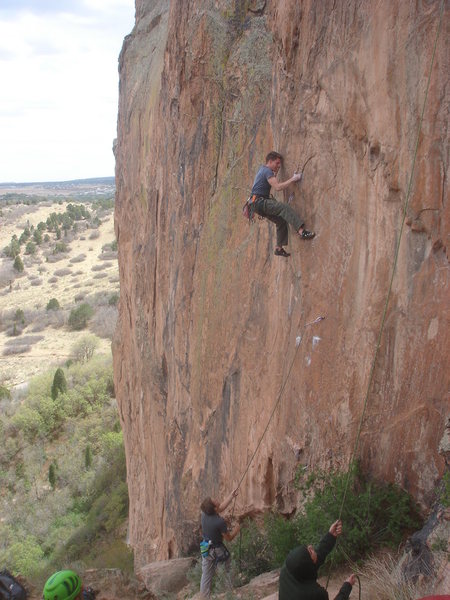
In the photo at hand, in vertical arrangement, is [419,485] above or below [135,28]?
below

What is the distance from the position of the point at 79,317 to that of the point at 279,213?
124 feet

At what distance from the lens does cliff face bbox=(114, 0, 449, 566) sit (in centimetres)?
529

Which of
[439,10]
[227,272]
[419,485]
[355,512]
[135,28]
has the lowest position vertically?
[355,512]

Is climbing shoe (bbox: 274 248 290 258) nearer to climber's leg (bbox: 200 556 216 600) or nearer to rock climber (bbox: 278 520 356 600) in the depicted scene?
rock climber (bbox: 278 520 356 600)

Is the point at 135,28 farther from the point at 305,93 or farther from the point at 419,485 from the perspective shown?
the point at 419,485

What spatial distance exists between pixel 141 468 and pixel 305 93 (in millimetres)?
9773

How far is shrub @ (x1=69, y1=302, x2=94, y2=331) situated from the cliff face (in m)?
31.3

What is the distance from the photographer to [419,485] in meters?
5.43

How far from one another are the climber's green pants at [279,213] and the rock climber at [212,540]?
3.42 m

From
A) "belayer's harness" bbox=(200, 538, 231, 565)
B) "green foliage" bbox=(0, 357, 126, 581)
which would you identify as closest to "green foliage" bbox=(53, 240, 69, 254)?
"green foliage" bbox=(0, 357, 126, 581)

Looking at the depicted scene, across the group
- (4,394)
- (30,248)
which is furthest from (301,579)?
(30,248)

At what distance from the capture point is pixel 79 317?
138 feet

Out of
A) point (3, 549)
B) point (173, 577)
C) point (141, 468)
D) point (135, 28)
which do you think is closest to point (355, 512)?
point (173, 577)

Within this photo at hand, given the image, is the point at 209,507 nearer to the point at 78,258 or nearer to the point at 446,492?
the point at 446,492
